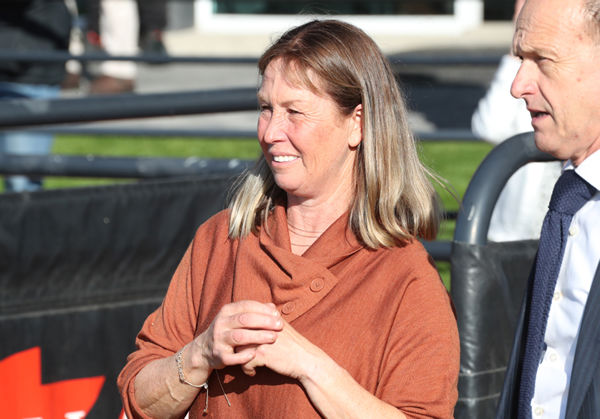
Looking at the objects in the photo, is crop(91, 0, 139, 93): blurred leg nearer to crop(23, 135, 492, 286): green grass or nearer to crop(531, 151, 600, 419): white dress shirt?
crop(23, 135, 492, 286): green grass

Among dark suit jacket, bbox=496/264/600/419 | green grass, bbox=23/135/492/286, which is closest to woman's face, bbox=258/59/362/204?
dark suit jacket, bbox=496/264/600/419

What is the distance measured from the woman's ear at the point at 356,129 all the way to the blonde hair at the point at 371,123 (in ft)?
0.07

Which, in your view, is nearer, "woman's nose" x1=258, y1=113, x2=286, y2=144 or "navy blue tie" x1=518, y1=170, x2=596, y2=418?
"navy blue tie" x1=518, y1=170, x2=596, y2=418

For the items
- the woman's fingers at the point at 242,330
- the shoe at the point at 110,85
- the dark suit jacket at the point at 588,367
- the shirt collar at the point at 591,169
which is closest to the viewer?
the dark suit jacket at the point at 588,367

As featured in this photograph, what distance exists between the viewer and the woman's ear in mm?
2488

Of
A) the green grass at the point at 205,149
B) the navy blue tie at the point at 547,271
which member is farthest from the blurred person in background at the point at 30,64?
the green grass at the point at 205,149

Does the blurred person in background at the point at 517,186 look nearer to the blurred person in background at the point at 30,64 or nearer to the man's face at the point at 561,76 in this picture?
the man's face at the point at 561,76

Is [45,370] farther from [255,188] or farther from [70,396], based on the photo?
[255,188]

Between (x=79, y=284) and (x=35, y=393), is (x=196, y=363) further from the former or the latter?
(x=79, y=284)

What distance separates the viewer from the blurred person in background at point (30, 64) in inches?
213

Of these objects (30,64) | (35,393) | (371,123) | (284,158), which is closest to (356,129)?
(371,123)

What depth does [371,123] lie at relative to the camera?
97.0 inches

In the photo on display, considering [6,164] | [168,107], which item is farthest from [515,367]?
[6,164]

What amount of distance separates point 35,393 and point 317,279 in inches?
44.3
